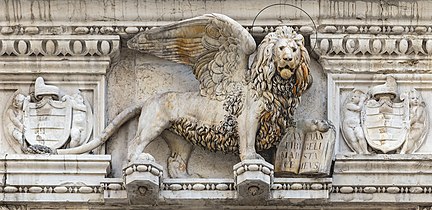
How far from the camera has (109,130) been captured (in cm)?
1623

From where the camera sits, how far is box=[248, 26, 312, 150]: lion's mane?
15.8 metres

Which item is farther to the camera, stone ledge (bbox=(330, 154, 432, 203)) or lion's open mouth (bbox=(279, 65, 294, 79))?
stone ledge (bbox=(330, 154, 432, 203))

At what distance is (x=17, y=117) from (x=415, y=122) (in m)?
3.10

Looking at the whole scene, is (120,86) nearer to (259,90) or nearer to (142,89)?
(142,89)

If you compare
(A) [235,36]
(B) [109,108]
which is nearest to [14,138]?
(B) [109,108]

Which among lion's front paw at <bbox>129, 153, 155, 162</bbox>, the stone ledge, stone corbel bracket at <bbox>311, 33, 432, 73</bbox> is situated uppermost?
stone corbel bracket at <bbox>311, 33, 432, 73</bbox>

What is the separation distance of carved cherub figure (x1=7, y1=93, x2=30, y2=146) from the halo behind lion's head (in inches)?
72.4

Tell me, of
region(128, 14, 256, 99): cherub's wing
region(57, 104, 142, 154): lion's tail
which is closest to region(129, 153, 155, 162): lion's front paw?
region(57, 104, 142, 154): lion's tail

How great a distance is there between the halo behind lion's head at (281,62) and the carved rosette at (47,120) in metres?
1.41

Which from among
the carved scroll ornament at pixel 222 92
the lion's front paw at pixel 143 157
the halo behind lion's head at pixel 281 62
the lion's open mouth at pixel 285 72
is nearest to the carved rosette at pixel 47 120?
the carved scroll ornament at pixel 222 92

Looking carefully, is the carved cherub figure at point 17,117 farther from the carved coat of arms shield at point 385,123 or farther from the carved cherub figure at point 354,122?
the carved coat of arms shield at point 385,123

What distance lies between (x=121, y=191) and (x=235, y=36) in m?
1.47

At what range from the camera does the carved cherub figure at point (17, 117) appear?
16.3 metres

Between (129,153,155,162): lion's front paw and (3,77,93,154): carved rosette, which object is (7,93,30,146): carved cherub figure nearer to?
(3,77,93,154): carved rosette
